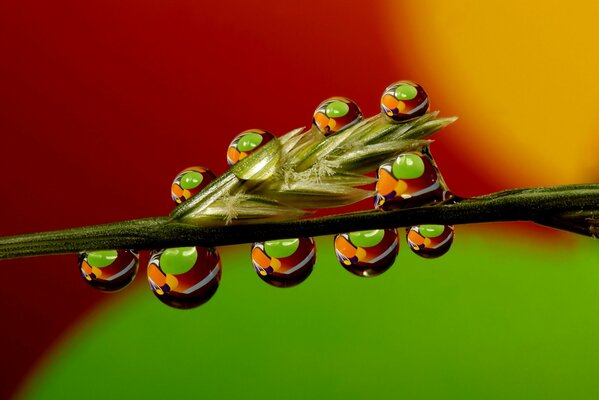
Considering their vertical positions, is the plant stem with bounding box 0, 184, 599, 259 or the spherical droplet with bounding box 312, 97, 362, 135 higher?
the spherical droplet with bounding box 312, 97, 362, 135

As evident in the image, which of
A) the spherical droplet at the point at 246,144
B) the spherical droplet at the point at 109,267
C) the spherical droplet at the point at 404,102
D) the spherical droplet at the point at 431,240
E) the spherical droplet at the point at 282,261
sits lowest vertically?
the spherical droplet at the point at 431,240

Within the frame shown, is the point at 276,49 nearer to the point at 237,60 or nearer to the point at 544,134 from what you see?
the point at 237,60

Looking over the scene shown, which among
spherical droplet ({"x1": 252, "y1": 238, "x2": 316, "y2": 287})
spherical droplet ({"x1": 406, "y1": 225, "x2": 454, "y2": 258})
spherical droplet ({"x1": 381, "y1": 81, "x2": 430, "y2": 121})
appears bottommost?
spherical droplet ({"x1": 406, "y1": 225, "x2": 454, "y2": 258})

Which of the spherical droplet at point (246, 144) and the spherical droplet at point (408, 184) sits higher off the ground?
the spherical droplet at point (246, 144)
